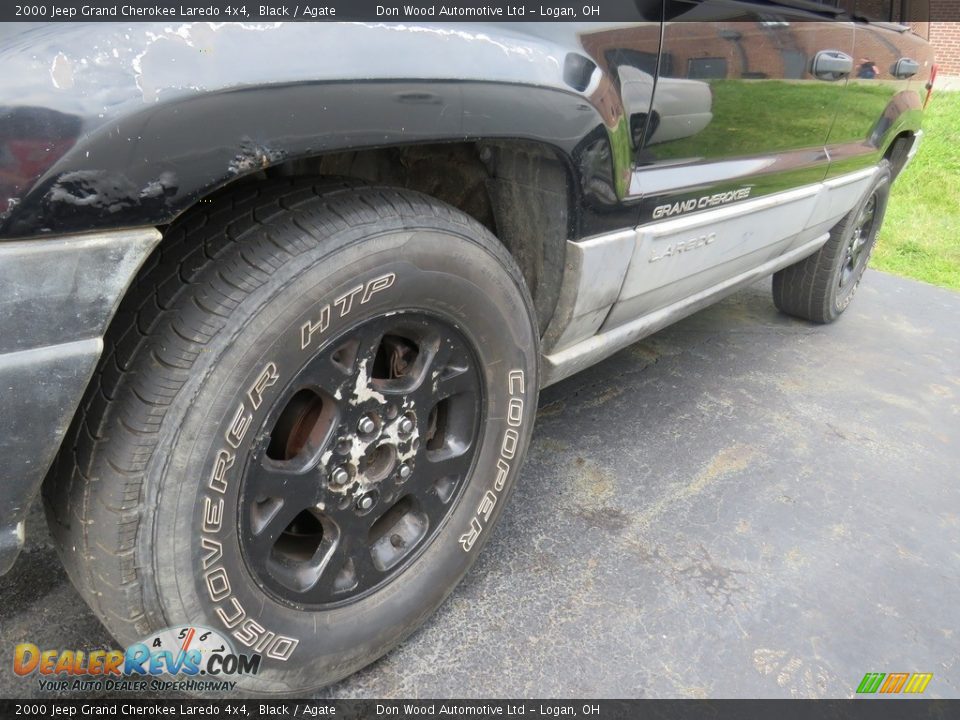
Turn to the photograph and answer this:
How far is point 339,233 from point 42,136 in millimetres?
476

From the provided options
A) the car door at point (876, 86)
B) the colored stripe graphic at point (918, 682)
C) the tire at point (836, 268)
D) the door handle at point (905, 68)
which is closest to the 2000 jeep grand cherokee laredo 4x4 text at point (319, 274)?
the car door at point (876, 86)

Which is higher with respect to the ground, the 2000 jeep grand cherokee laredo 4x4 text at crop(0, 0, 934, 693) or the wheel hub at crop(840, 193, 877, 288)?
the 2000 jeep grand cherokee laredo 4x4 text at crop(0, 0, 934, 693)

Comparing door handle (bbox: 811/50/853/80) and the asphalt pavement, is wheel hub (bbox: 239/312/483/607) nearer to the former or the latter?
the asphalt pavement

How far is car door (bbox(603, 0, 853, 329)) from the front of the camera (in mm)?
1831

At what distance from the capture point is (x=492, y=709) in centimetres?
161

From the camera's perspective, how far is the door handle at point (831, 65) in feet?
7.90

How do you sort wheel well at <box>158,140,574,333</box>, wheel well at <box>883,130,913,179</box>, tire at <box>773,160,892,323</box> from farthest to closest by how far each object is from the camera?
wheel well at <box>883,130,913,179</box>
tire at <box>773,160,892,323</box>
wheel well at <box>158,140,574,333</box>

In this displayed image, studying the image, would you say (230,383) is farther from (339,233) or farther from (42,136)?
(42,136)

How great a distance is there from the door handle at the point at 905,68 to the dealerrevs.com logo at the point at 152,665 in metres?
3.45

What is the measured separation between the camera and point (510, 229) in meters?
1.82

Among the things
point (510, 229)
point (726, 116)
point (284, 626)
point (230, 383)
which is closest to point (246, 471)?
point (230, 383)

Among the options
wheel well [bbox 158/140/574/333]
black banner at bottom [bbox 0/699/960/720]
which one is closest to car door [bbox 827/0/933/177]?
wheel well [bbox 158/140/574/333]

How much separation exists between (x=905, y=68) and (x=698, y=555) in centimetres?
257

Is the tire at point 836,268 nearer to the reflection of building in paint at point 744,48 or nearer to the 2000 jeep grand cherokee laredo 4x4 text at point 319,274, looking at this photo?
the reflection of building in paint at point 744,48
